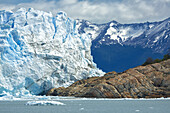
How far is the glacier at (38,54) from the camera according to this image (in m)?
61.8

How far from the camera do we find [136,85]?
2122 inches

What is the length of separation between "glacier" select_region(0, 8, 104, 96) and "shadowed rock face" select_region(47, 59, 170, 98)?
1099 centimetres

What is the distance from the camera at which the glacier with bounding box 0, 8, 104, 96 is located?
61812 mm

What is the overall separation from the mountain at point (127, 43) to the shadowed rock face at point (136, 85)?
285ft

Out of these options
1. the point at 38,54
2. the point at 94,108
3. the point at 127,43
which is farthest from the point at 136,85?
the point at 127,43

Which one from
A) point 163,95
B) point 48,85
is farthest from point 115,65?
point 163,95

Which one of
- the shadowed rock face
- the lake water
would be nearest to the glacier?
the shadowed rock face

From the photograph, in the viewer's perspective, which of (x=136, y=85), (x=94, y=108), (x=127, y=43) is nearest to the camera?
(x=94, y=108)

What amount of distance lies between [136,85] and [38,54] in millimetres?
22358

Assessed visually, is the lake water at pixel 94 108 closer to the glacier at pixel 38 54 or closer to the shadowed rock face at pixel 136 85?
the shadowed rock face at pixel 136 85

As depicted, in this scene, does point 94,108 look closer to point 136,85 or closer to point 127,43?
point 136,85

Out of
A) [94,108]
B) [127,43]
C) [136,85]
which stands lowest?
[94,108]

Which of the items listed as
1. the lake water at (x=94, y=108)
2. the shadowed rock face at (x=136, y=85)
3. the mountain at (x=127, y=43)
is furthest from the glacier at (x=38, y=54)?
the mountain at (x=127, y=43)

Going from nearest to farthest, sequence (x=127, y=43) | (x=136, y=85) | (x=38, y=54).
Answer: (x=136, y=85)
(x=38, y=54)
(x=127, y=43)
